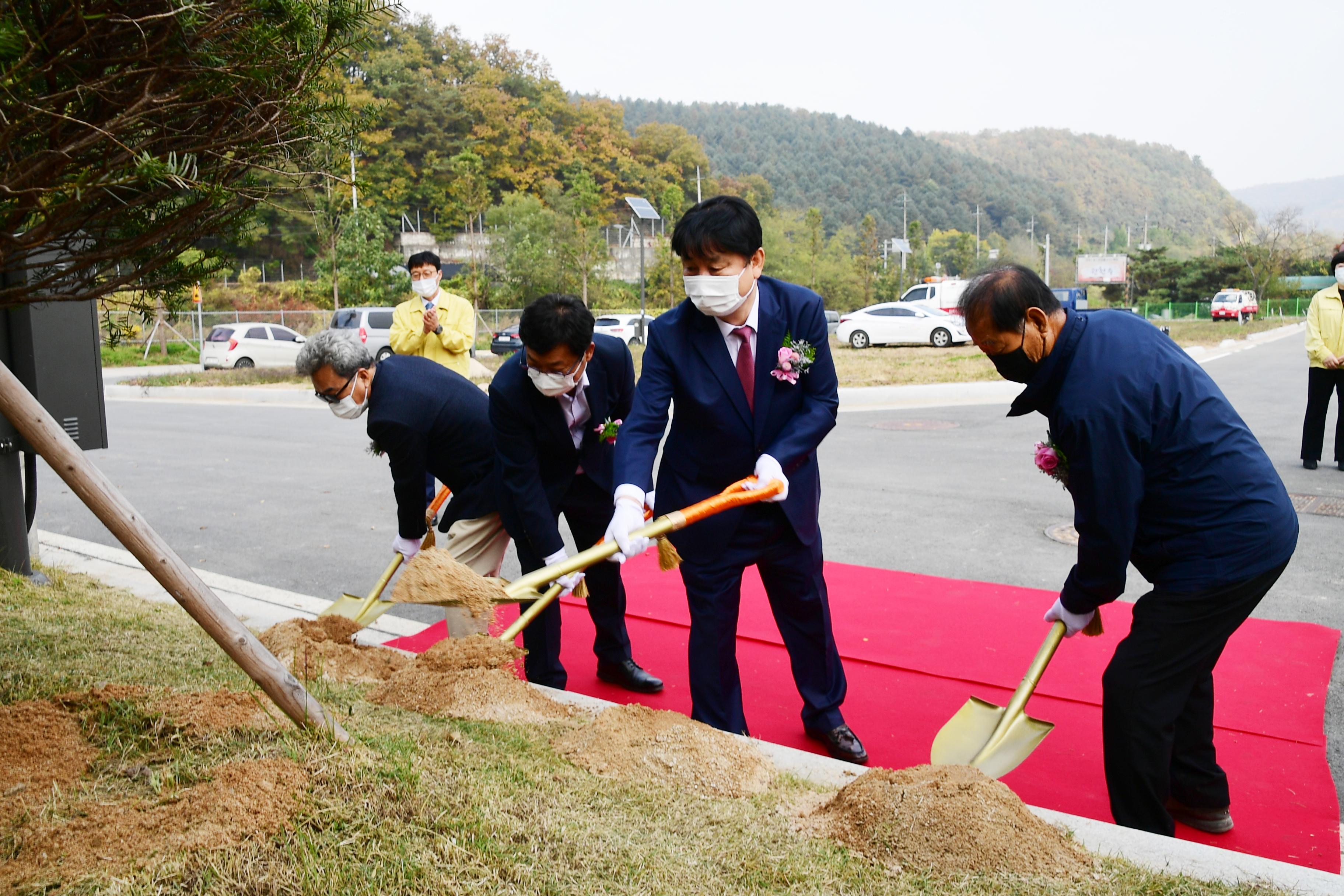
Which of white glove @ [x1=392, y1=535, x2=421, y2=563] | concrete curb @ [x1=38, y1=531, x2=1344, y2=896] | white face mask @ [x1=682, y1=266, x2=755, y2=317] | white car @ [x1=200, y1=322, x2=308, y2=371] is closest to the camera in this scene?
concrete curb @ [x1=38, y1=531, x2=1344, y2=896]

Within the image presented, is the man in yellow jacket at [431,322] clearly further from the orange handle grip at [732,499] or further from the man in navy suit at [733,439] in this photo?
the orange handle grip at [732,499]

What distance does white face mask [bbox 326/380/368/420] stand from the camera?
3.95 metres

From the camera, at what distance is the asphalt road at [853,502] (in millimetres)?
5676

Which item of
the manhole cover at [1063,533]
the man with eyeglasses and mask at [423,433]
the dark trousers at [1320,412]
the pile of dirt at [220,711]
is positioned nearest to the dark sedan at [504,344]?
the dark trousers at [1320,412]

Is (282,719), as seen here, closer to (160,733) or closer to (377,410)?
(160,733)

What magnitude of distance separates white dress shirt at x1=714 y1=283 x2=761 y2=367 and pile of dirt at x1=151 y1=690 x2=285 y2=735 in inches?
69.1

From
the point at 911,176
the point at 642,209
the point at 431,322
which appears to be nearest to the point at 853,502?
the point at 431,322

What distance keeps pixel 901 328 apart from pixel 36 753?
2374 cm

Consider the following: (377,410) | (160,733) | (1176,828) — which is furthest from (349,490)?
(1176,828)

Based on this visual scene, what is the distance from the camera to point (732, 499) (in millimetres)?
3068

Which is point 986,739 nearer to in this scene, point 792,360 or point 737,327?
point 792,360

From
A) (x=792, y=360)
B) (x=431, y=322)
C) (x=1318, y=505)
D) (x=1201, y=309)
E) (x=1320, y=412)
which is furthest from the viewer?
(x=1201, y=309)

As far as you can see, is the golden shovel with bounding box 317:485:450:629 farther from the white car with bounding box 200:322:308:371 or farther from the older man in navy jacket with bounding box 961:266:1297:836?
the white car with bounding box 200:322:308:371

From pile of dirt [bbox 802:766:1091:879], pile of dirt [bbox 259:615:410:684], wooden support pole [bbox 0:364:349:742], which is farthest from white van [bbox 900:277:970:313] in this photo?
wooden support pole [bbox 0:364:349:742]
